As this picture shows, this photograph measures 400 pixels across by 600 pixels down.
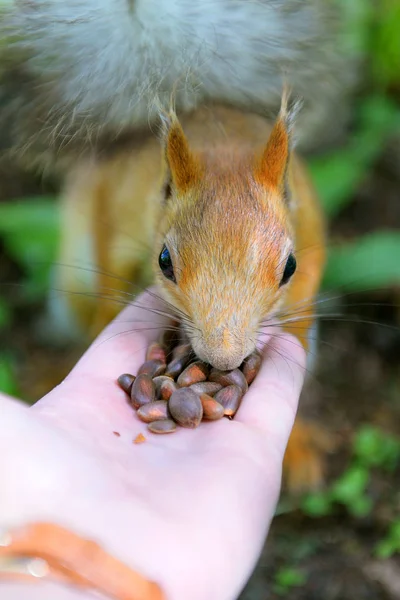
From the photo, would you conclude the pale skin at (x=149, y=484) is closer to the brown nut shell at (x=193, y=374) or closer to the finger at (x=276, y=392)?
the finger at (x=276, y=392)

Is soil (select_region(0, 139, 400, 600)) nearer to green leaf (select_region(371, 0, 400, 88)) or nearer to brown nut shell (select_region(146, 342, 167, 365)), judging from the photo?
green leaf (select_region(371, 0, 400, 88))

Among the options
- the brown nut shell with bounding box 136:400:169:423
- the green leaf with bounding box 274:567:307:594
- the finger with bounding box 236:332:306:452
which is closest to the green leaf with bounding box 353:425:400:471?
the green leaf with bounding box 274:567:307:594

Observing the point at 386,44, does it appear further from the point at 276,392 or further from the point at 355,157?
the point at 276,392

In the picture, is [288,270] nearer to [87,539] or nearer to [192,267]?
[192,267]

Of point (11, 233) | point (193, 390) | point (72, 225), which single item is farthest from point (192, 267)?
point (11, 233)

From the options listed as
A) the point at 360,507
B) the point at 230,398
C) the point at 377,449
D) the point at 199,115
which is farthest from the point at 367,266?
the point at 230,398

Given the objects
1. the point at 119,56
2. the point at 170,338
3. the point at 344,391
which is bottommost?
the point at 344,391

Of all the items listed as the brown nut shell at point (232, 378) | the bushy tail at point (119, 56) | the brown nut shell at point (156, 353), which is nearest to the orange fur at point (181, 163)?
the bushy tail at point (119, 56)

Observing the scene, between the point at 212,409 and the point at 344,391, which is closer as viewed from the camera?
the point at 212,409
